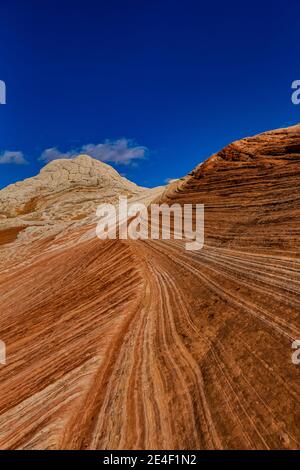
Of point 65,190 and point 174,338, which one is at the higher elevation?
point 65,190

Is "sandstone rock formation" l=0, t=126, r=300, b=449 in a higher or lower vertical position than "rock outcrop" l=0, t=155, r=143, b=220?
lower

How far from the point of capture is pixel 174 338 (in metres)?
6.98

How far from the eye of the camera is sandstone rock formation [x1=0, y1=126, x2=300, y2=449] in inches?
183

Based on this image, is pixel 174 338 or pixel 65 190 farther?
pixel 65 190

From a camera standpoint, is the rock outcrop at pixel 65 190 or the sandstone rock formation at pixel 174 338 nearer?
the sandstone rock formation at pixel 174 338

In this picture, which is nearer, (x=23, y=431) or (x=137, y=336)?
(x=23, y=431)

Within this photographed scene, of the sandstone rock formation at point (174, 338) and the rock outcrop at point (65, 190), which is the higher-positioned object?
the rock outcrop at point (65, 190)

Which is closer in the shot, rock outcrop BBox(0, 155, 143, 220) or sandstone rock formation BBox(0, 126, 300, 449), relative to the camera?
sandstone rock formation BBox(0, 126, 300, 449)

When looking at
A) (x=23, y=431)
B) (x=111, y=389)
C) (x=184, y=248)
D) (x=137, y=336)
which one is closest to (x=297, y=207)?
(x=184, y=248)

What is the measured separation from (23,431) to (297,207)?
9746 millimetres

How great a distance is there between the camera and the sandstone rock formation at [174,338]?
15.3ft

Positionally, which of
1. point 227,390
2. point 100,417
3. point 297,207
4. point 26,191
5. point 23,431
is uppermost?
point 26,191

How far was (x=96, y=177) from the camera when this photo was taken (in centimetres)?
6309

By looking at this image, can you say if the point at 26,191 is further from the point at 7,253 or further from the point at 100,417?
the point at 100,417
